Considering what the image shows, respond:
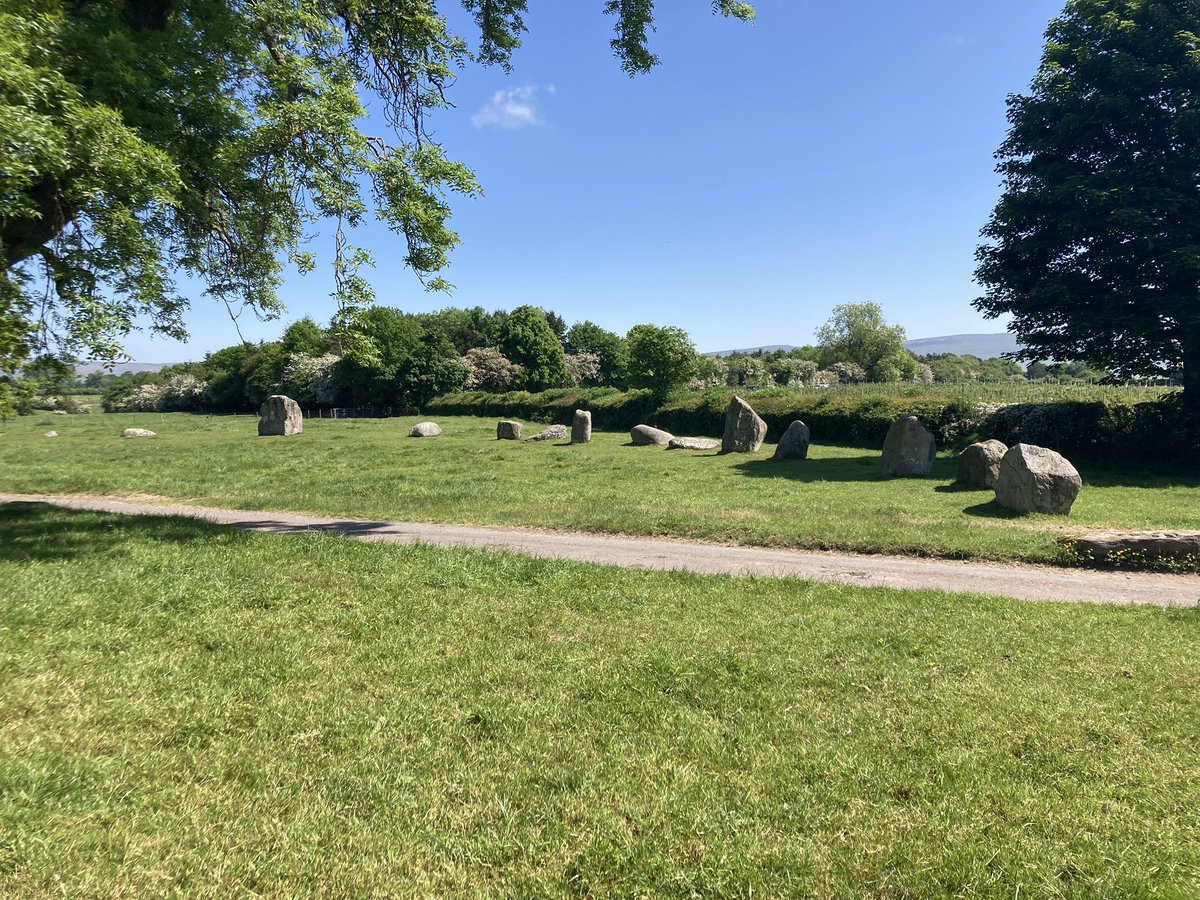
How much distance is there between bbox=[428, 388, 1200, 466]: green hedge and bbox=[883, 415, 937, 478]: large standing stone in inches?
265

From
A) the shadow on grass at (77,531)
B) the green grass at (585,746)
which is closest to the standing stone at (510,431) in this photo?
the shadow on grass at (77,531)

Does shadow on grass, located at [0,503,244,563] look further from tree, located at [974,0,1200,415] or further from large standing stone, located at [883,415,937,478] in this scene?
tree, located at [974,0,1200,415]

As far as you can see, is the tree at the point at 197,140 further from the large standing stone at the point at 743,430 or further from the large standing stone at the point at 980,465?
the large standing stone at the point at 743,430

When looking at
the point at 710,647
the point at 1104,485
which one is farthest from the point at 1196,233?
the point at 710,647

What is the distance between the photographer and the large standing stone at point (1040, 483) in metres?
13.5

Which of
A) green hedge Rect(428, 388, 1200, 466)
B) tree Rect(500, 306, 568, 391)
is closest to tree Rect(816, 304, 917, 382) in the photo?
tree Rect(500, 306, 568, 391)

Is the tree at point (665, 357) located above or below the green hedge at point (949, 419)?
above

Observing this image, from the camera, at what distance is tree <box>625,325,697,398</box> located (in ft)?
159

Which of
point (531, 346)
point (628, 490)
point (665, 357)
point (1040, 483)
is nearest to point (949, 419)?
point (1040, 483)

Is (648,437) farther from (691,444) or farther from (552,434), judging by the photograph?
(552,434)

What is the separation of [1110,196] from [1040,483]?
1331 centimetres

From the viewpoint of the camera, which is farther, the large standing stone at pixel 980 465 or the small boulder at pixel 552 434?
the small boulder at pixel 552 434

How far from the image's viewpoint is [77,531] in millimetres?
10695

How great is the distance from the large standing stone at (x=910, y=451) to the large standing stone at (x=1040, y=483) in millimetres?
6056
